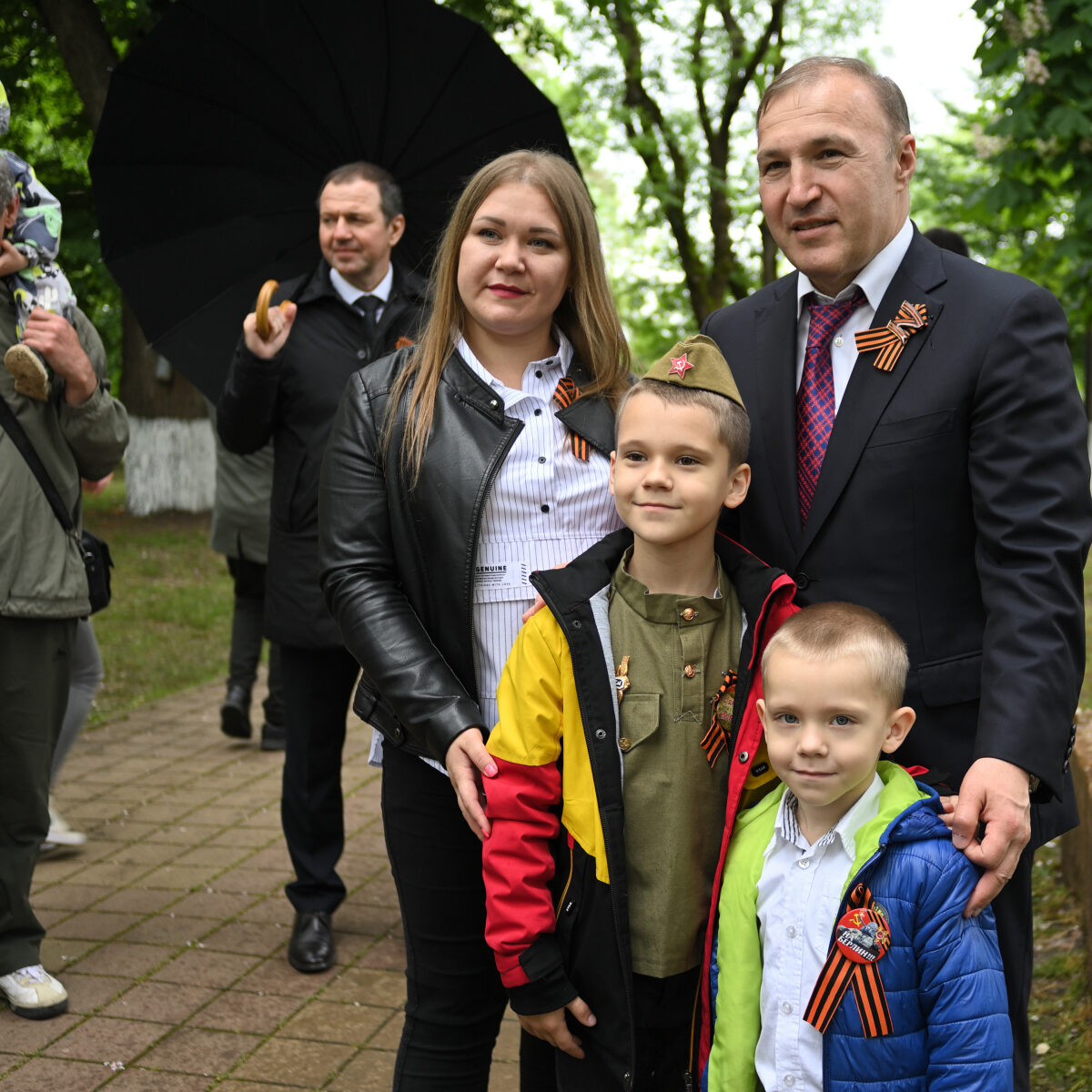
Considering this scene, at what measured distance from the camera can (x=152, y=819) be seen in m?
6.16

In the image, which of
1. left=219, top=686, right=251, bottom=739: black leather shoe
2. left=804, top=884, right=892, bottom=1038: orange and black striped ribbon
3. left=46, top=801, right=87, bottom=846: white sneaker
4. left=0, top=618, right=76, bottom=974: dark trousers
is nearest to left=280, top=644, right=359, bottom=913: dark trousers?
Answer: left=0, top=618, right=76, bottom=974: dark trousers

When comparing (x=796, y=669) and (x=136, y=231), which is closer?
(x=796, y=669)

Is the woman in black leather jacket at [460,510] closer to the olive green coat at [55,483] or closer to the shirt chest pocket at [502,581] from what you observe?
the shirt chest pocket at [502,581]

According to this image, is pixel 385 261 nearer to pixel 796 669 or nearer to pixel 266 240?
pixel 266 240

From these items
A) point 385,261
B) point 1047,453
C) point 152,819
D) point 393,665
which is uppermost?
point 385,261

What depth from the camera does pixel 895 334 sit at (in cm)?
258

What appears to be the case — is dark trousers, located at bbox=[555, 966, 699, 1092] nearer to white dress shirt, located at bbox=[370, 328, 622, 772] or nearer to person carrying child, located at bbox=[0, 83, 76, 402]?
white dress shirt, located at bbox=[370, 328, 622, 772]

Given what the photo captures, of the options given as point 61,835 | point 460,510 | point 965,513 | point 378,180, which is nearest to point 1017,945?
point 965,513

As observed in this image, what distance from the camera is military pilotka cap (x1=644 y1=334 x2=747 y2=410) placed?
2.56 metres

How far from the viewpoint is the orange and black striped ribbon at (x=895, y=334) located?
2.57 meters

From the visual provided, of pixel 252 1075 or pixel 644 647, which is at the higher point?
pixel 644 647

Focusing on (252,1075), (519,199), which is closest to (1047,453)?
(519,199)

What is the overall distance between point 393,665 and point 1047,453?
4.35 feet

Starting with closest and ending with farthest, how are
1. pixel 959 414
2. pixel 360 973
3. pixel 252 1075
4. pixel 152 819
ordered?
pixel 959 414 < pixel 252 1075 < pixel 360 973 < pixel 152 819
